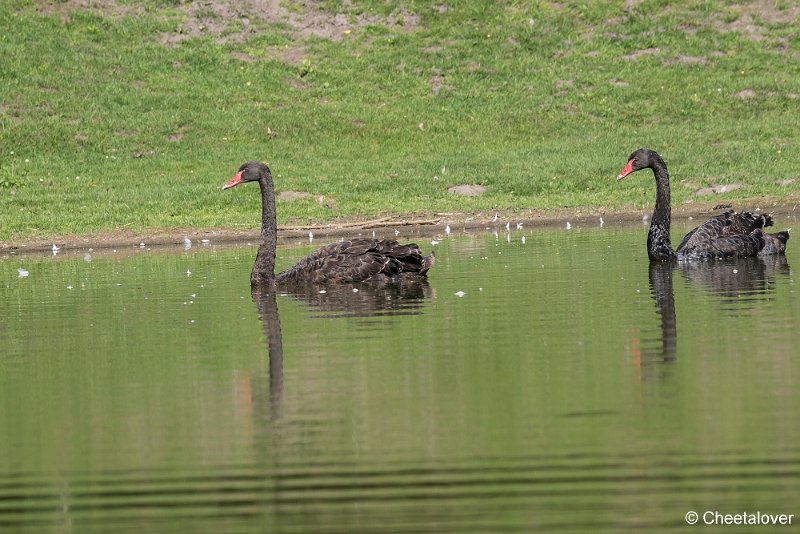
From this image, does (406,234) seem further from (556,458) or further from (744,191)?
(556,458)

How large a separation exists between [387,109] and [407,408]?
24.4 m

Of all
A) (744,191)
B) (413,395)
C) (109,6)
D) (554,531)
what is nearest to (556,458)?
(554,531)

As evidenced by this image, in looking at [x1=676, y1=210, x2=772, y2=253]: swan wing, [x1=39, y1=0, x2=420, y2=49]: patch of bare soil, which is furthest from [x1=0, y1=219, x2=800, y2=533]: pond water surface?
[x1=39, y1=0, x2=420, y2=49]: patch of bare soil

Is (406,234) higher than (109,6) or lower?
lower

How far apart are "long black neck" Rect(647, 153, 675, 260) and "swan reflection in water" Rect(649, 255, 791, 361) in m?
0.19

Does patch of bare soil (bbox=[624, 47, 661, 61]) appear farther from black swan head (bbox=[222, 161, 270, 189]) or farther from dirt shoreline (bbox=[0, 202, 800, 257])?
black swan head (bbox=[222, 161, 270, 189])

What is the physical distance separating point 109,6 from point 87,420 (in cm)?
3018

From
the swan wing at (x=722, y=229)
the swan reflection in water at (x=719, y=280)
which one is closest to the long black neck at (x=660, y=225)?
the swan reflection in water at (x=719, y=280)

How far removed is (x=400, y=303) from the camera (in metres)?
15.9

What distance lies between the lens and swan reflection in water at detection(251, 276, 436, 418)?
14875 mm

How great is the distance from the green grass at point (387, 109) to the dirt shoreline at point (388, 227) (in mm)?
420

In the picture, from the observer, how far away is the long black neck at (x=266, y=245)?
17.9m

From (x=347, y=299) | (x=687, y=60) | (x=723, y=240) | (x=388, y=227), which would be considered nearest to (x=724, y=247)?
(x=723, y=240)

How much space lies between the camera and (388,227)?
25.9 m
